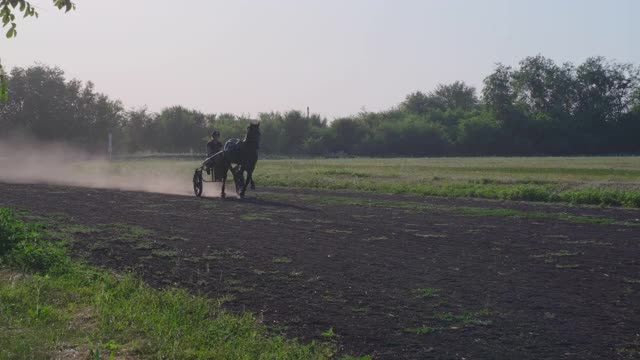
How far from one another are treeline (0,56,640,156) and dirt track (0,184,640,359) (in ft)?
213

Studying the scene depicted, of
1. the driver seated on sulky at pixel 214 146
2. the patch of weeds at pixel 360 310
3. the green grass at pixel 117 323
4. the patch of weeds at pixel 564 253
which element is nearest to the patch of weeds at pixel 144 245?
the green grass at pixel 117 323

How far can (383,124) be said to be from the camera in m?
102

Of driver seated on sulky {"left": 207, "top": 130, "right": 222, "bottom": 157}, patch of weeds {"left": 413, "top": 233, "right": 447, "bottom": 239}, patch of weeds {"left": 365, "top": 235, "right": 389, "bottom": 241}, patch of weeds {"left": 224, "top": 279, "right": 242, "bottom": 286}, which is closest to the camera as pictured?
patch of weeds {"left": 224, "top": 279, "right": 242, "bottom": 286}

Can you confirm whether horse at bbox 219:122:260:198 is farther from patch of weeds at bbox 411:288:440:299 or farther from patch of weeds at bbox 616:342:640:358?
patch of weeds at bbox 616:342:640:358

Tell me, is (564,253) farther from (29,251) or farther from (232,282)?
(29,251)

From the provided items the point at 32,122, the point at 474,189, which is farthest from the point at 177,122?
the point at 474,189

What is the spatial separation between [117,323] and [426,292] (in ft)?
12.9

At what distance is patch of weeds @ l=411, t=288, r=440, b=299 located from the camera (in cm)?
1017

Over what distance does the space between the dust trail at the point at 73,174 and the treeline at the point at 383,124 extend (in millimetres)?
7371

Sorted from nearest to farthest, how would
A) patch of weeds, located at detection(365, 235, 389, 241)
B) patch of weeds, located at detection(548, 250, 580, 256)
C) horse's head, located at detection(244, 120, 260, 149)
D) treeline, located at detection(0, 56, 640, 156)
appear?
patch of weeds, located at detection(548, 250, 580, 256) → patch of weeds, located at detection(365, 235, 389, 241) → horse's head, located at detection(244, 120, 260, 149) → treeline, located at detection(0, 56, 640, 156)

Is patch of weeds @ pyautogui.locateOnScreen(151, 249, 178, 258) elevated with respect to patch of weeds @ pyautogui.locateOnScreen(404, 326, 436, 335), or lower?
elevated

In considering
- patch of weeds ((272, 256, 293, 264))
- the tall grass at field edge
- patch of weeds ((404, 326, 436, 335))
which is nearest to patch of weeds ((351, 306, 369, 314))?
patch of weeds ((404, 326, 436, 335))

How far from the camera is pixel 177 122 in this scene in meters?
95.6

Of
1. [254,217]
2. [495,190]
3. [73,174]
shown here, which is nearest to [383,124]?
[73,174]
